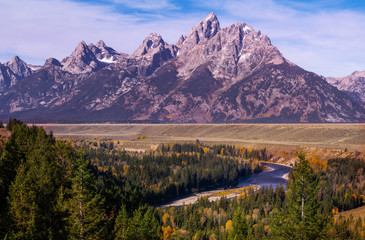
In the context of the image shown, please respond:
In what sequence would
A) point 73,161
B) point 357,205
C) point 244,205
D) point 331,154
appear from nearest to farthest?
point 73,161 < point 244,205 < point 357,205 < point 331,154

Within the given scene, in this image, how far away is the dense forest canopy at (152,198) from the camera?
3262 cm

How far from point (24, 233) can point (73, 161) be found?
509 inches

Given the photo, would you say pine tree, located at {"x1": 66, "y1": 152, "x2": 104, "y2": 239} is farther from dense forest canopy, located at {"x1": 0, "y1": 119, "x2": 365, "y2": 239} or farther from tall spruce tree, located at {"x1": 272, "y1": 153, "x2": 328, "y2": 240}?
tall spruce tree, located at {"x1": 272, "y1": 153, "x2": 328, "y2": 240}

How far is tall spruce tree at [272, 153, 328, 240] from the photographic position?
32438 mm

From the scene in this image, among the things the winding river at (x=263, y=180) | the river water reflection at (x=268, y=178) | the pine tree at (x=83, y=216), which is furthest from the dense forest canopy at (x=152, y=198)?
the river water reflection at (x=268, y=178)

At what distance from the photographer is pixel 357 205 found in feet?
349

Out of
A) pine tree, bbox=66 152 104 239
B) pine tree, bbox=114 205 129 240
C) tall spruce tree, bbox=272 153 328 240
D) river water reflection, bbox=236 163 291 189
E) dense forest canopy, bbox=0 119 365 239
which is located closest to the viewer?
pine tree, bbox=66 152 104 239

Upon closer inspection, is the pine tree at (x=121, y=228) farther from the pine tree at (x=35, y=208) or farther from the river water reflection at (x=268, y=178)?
the river water reflection at (x=268, y=178)

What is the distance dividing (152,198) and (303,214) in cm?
8344

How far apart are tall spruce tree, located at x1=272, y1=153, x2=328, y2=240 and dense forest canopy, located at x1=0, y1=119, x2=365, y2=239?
9 cm

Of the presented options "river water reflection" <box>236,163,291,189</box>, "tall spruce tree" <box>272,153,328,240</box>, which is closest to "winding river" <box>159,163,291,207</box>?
"river water reflection" <box>236,163,291,189</box>

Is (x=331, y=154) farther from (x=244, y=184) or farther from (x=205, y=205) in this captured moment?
(x=205, y=205)

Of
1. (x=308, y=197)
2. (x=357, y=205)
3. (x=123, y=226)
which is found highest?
(x=308, y=197)

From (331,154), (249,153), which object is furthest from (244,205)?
(249,153)
